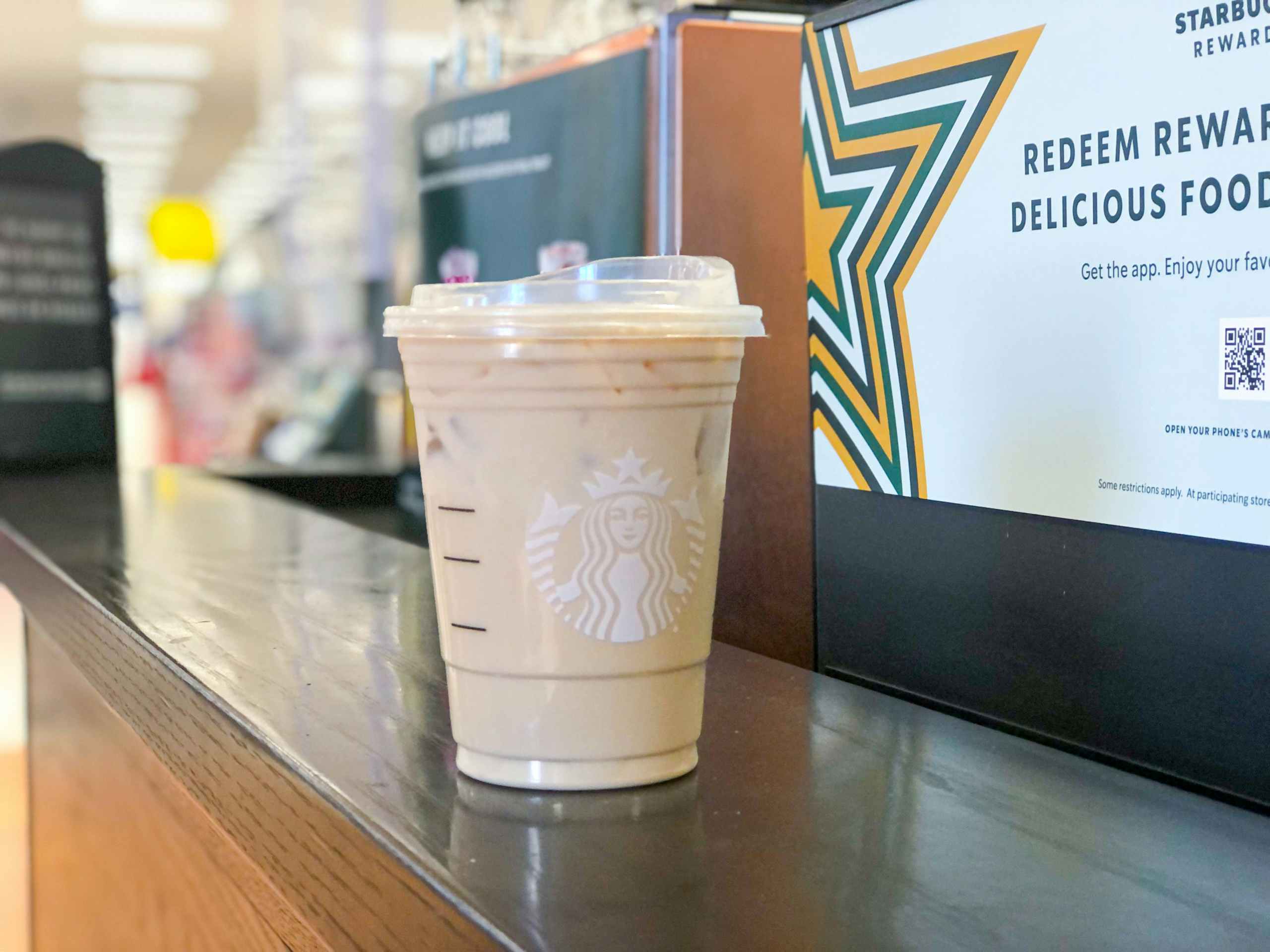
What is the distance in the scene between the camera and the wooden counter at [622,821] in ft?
1.44

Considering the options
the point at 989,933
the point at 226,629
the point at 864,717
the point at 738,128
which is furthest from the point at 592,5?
the point at 989,933

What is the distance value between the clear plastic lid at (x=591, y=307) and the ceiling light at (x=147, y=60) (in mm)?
9616

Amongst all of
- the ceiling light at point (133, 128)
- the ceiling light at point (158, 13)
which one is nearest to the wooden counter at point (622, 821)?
the ceiling light at point (158, 13)

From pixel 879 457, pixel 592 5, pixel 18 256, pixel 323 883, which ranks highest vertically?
pixel 592 5

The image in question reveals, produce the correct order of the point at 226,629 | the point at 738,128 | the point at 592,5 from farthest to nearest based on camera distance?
the point at 592,5, the point at 738,128, the point at 226,629

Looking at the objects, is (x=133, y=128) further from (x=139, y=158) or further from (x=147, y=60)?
(x=147, y=60)

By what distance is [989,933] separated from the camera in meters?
0.42

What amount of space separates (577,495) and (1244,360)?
289 mm

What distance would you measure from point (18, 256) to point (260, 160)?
42.5ft

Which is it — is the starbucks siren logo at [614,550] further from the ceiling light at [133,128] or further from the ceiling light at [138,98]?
the ceiling light at [133,128]

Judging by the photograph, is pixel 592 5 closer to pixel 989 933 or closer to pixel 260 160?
pixel 989 933

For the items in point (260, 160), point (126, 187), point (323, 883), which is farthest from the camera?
point (126, 187)

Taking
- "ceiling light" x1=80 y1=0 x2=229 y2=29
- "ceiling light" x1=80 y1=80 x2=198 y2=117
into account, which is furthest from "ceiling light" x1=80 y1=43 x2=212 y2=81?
"ceiling light" x1=80 y1=0 x2=229 y2=29

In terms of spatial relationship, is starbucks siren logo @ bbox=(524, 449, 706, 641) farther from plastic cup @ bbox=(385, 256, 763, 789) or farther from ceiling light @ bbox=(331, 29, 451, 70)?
ceiling light @ bbox=(331, 29, 451, 70)
